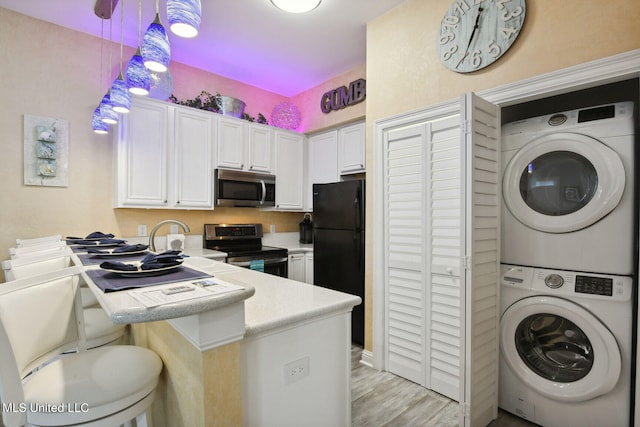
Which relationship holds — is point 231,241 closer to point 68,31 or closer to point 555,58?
point 68,31

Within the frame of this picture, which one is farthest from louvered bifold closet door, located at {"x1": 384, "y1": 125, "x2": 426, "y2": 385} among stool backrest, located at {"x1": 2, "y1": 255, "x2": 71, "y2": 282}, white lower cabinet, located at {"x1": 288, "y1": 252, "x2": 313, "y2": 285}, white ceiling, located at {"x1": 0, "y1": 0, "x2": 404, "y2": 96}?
stool backrest, located at {"x1": 2, "y1": 255, "x2": 71, "y2": 282}

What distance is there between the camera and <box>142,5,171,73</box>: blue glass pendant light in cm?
142

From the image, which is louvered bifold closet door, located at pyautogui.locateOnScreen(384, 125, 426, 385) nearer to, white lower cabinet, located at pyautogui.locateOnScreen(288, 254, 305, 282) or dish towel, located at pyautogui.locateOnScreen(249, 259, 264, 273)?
dish towel, located at pyautogui.locateOnScreen(249, 259, 264, 273)

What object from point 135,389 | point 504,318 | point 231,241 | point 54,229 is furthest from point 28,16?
point 504,318

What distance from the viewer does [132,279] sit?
1137 millimetres

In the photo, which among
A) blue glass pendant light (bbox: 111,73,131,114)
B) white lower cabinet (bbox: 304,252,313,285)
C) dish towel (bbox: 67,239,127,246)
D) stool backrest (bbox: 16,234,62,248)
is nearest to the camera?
blue glass pendant light (bbox: 111,73,131,114)

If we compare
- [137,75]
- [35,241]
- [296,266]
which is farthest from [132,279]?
[296,266]

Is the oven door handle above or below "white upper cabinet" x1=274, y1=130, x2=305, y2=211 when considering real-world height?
below

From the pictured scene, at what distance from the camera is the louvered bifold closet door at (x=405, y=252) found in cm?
240

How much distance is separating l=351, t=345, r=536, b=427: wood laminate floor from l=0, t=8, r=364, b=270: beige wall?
2.61 m

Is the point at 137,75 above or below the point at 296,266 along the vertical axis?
above

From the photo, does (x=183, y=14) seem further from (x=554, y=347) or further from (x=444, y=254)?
(x=554, y=347)

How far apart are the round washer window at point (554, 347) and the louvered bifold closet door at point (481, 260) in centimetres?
19

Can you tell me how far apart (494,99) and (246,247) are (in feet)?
9.86
